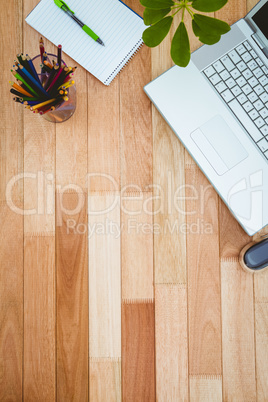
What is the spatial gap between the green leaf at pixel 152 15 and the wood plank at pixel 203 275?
1.16 ft

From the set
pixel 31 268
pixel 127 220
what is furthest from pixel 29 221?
pixel 127 220

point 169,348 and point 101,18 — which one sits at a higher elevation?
point 101,18

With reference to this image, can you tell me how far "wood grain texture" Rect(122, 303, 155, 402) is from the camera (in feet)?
2.89

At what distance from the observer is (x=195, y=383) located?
0.88 metres

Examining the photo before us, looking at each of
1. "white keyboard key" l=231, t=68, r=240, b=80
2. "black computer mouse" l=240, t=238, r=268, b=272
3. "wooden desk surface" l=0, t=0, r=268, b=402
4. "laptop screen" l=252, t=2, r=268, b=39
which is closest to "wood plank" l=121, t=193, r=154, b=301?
"wooden desk surface" l=0, t=0, r=268, b=402

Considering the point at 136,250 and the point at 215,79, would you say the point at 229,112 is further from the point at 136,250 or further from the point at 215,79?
the point at 136,250

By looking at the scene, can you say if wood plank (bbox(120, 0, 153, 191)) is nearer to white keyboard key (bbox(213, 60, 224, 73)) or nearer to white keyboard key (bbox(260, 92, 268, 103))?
white keyboard key (bbox(213, 60, 224, 73))

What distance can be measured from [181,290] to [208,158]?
33cm

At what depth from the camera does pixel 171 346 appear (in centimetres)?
88

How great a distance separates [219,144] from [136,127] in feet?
0.68

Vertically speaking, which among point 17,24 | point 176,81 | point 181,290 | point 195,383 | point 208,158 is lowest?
point 195,383

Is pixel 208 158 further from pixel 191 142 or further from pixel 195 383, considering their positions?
pixel 195 383

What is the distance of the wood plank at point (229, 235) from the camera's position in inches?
35.0

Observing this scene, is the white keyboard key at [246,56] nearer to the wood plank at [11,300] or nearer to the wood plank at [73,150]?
the wood plank at [73,150]
